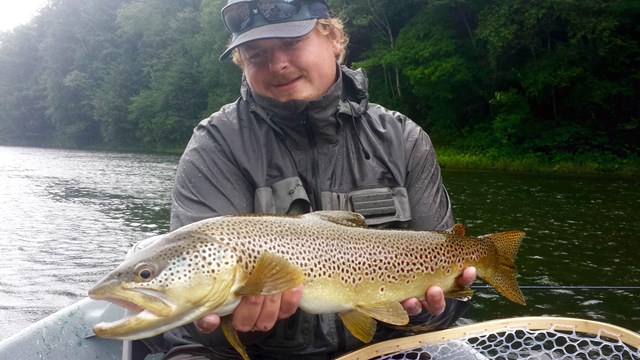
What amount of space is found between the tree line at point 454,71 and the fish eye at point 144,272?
73.2ft

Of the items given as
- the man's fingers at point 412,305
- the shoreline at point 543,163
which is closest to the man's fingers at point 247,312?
the man's fingers at point 412,305

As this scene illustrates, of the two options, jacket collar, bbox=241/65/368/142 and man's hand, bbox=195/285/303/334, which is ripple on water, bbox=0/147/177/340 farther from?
man's hand, bbox=195/285/303/334

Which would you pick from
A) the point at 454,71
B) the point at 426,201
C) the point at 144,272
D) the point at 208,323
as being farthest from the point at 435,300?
the point at 454,71

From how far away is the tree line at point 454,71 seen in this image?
23.0 metres

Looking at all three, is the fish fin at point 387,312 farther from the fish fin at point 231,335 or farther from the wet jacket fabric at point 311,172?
the fish fin at point 231,335

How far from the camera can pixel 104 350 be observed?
12.1ft

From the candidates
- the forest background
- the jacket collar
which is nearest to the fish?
the jacket collar

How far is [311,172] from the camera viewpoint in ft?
9.95

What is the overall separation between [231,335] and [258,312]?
0.48 ft

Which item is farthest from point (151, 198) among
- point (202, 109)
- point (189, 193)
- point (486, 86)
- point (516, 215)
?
point (202, 109)

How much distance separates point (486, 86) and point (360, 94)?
26.3 m

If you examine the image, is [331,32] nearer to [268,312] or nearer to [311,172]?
[311,172]

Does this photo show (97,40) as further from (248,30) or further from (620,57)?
(248,30)

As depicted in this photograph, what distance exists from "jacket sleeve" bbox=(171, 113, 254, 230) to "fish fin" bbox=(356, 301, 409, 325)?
2.49 ft
